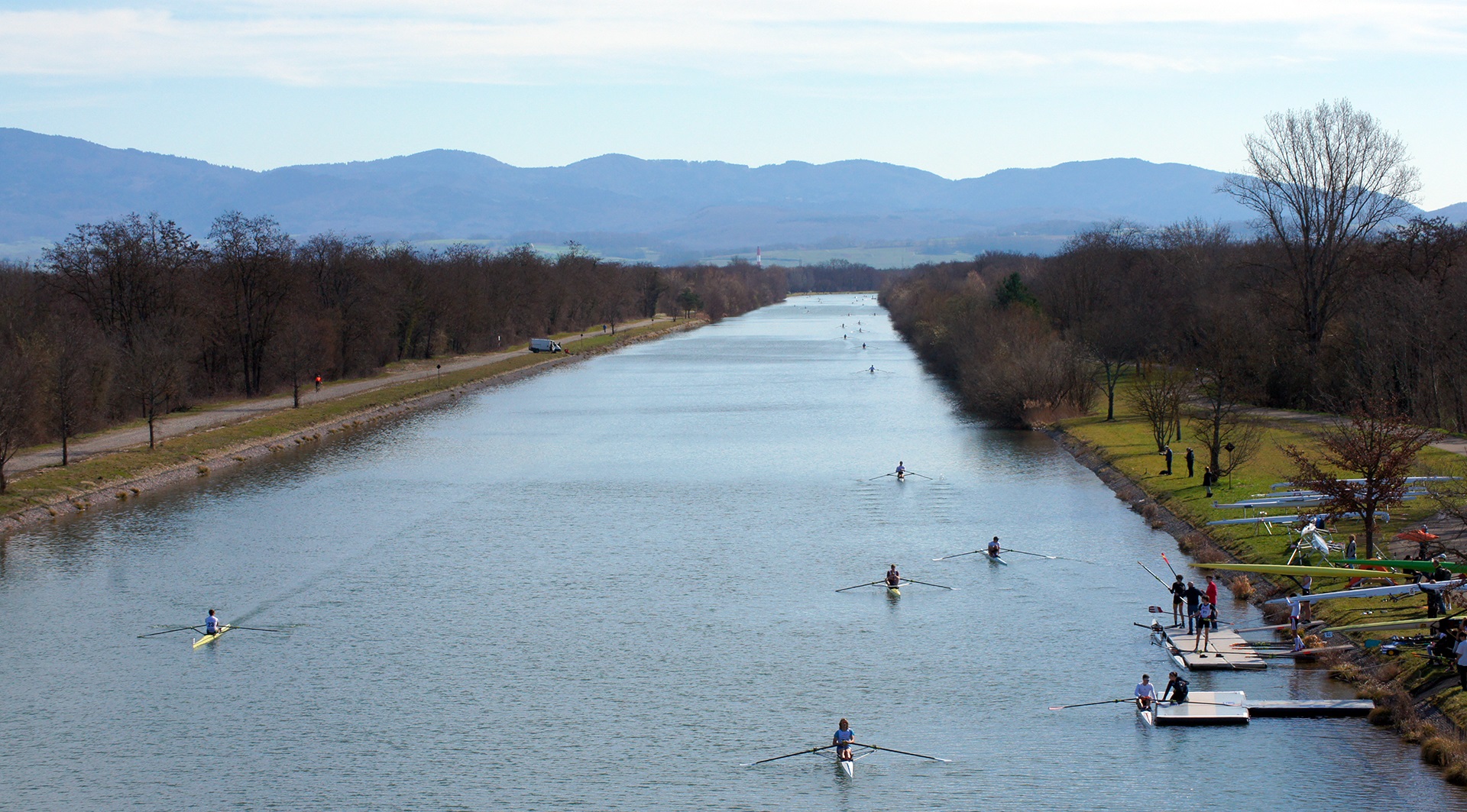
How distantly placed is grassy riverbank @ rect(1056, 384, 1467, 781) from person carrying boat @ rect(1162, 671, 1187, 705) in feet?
12.5

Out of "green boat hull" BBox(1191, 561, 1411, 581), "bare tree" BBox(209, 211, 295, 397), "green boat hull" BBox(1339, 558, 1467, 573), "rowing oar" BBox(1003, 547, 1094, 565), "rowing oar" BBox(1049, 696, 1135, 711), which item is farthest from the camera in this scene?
"bare tree" BBox(209, 211, 295, 397)

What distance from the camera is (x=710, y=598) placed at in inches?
1393

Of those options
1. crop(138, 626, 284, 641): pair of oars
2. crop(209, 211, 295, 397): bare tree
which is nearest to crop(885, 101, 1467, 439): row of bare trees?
crop(138, 626, 284, 641): pair of oars

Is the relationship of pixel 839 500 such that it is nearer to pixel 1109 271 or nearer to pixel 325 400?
pixel 325 400

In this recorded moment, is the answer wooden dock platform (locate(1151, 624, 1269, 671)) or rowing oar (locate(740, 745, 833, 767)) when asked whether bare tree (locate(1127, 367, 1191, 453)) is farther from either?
rowing oar (locate(740, 745, 833, 767))

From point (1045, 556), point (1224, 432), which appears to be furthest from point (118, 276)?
point (1224, 432)

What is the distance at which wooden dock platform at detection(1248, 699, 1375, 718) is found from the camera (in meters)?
25.5

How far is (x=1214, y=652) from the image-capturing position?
2938cm

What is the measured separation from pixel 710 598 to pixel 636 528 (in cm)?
1029

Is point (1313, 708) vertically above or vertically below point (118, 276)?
below

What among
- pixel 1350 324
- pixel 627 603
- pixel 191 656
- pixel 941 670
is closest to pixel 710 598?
pixel 627 603

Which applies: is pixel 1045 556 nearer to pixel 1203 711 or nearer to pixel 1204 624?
pixel 1204 624

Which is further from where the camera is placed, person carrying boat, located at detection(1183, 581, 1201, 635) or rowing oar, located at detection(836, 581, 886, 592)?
rowing oar, located at detection(836, 581, 886, 592)

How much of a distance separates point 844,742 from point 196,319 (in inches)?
2611
